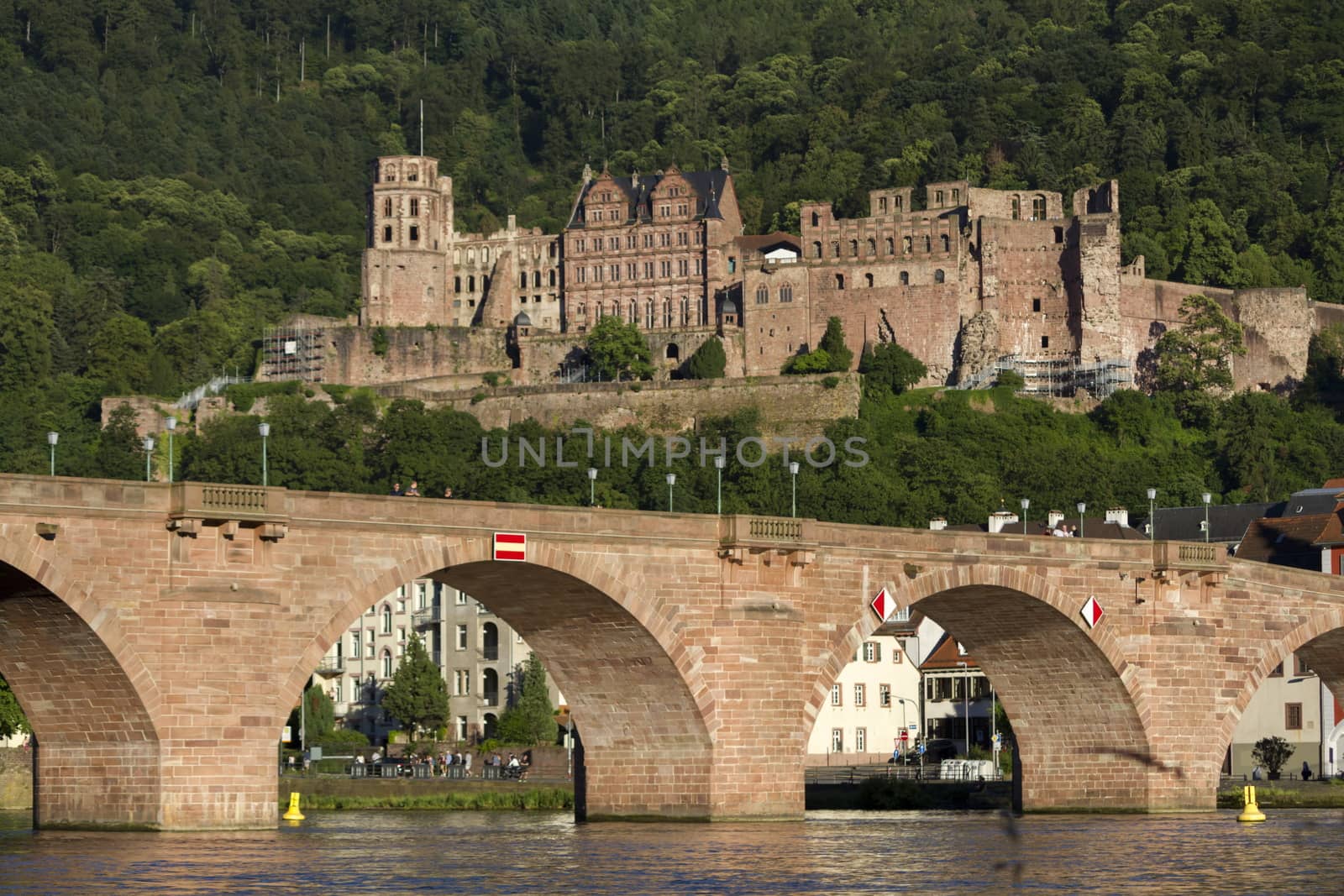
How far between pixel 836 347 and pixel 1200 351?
19853 mm

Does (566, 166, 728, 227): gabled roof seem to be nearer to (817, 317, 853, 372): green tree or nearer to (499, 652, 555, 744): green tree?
(817, 317, 853, 372): green tree

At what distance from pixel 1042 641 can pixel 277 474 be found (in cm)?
8285

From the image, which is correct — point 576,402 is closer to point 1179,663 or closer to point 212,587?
point 1179,663

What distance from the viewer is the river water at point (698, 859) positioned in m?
46.7

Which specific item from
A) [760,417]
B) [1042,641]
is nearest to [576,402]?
[760,417]

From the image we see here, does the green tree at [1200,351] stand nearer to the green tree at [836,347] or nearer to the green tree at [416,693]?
the green tree at [836,347]

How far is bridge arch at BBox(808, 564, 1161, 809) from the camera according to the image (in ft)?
224

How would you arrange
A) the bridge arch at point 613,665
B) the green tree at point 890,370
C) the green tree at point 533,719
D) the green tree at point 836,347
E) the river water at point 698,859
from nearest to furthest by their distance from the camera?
the river water at point 698,859
the bridge arch at point 613,665
the green tree at point 533,719
the green tree at point 890,370
the green tree at point 836,347

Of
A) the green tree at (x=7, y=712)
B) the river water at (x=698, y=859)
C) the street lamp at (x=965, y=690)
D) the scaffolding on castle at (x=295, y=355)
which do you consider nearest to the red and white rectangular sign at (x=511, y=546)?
the river water at (x=698, y=859)

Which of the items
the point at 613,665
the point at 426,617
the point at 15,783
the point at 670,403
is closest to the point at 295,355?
the point at 670,403

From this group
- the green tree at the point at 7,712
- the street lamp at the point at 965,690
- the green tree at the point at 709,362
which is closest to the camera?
the green tree at the point at 7,712

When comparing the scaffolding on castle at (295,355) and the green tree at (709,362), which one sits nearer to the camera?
the green tree at (709,362)

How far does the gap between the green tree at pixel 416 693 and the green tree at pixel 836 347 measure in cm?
5794

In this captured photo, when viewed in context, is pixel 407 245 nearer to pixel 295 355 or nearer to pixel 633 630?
pixel 295 355
